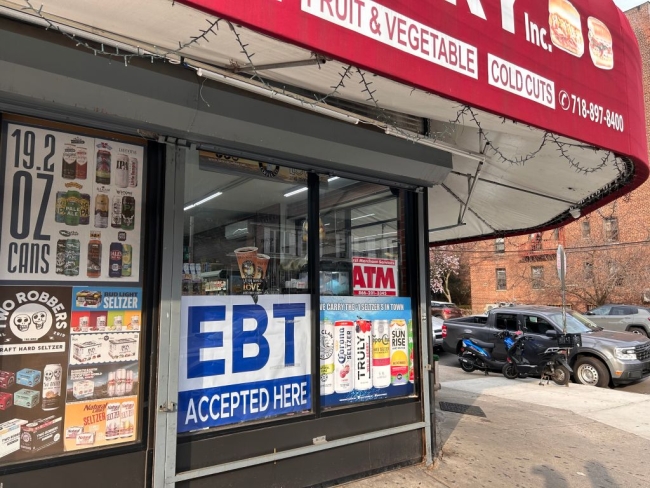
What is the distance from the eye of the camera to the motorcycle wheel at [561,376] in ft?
31.6

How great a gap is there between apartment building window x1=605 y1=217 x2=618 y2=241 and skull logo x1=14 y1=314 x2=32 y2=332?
3332 cm

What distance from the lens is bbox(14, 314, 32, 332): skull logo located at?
2.97 metres

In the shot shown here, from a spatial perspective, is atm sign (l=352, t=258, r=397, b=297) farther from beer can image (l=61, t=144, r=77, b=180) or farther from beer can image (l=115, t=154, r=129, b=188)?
beer can image (l=61, t=144, r=77, b=180)

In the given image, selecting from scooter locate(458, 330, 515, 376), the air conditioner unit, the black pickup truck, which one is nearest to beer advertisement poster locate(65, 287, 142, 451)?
the air conditioner unit

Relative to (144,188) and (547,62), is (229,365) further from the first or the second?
(547,62)

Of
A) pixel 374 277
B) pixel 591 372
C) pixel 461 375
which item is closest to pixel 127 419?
pixel 374 277

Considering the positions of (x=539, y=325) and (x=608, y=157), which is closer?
(x=608, y=157)

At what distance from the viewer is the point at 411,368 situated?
4957 millimetres

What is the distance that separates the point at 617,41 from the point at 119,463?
215 inches

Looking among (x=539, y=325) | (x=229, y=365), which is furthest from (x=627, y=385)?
(x=229, y=365)

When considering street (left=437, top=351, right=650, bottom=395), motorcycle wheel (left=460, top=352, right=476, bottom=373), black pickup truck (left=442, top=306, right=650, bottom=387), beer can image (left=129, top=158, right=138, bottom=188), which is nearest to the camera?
beer can image (left=129, top=158, right=138, bottom=188)

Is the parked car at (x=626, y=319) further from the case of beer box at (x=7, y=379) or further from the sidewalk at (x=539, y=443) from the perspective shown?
the case of beer box at (x=7, y=379)

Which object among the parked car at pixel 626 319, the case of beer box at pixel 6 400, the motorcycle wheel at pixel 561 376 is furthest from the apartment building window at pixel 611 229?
the case of beer box at pixel 6 400

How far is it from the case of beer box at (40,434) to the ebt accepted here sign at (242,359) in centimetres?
82
